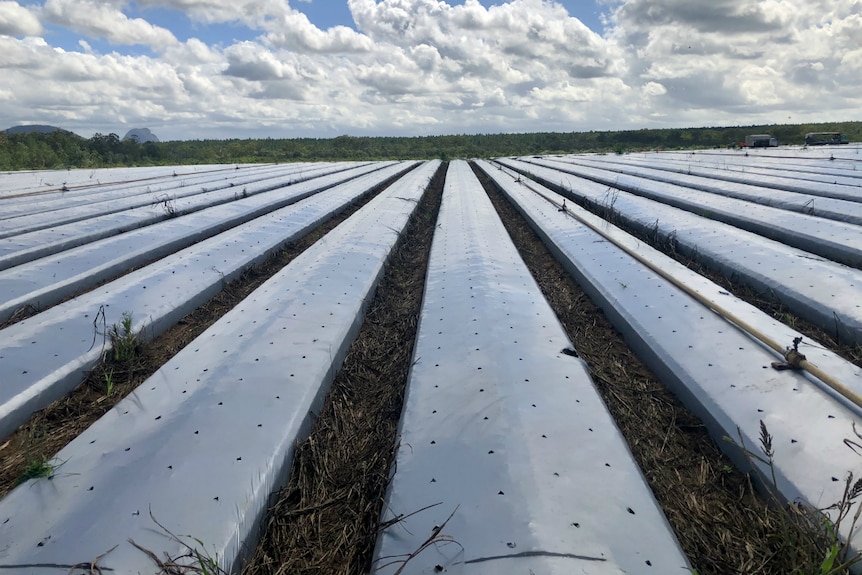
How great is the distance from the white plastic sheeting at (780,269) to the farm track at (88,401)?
176 inches

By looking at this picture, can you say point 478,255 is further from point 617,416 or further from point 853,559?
point 853,559

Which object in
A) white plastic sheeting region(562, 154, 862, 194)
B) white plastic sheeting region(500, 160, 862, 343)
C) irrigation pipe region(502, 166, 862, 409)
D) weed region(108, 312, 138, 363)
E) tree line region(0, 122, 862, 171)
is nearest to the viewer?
irrigation pipe region(502, 166, 862, 409)

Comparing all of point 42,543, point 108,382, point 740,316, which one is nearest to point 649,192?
point 740,316

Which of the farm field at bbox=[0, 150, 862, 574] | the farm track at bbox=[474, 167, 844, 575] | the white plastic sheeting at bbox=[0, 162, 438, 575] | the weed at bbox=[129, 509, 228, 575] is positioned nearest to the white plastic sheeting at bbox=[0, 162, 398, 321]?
the farm field at bbox=[0, 150, 862, 574]

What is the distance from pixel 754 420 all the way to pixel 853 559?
0.86 metres

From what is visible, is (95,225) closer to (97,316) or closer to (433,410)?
(97,316)

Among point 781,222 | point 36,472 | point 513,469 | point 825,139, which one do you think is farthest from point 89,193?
point 825,139

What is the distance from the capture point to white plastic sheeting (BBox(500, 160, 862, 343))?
346cm

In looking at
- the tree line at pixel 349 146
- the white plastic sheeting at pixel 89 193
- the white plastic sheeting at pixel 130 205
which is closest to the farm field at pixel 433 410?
the white plastic sheeting at pixel 130 205

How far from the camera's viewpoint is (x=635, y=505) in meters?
1.75

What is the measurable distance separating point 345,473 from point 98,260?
4133mm

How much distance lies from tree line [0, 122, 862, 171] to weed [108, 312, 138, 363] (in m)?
22.9

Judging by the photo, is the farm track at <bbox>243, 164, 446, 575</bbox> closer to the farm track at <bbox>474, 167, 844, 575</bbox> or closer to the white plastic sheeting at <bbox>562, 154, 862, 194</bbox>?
the farm track at <bbox>474, 167, 844, 575</bbox>

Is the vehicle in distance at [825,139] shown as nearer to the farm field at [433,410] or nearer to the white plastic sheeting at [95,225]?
the farm field at [433,410]
